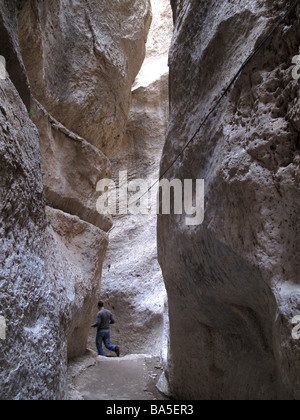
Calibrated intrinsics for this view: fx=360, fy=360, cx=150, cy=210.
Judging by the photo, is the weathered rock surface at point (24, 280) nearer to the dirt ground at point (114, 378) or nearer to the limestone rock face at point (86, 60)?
the dirt ground at point (114, 378)

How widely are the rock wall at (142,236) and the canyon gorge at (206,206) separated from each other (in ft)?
9.07

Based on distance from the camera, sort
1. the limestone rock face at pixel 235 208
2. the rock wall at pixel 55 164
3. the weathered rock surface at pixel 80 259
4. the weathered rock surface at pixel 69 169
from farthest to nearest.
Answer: the weathered rock surface at pixel 69 169 < the weathered rock surface at pixel 80 259 < the rock wall at pixel 55 164 < the limestone rock face at pixel 235 208

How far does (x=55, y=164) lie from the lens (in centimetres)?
606

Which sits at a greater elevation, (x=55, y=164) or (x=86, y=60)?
(x=86, y=60)

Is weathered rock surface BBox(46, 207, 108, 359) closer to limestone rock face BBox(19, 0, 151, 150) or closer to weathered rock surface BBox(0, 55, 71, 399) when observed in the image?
limestone rock face BBox(19, 0, 151, 150)

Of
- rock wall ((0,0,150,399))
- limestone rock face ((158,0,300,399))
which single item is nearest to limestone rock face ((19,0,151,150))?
rock wall ((0,0,150,399))

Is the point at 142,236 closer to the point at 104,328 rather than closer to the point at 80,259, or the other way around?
the point at 104,328

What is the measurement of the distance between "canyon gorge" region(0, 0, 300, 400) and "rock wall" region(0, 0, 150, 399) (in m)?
0.02

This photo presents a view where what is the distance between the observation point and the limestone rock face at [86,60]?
572 centimetres

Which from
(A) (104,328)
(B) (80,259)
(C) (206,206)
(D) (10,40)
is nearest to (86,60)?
(D) (10,40)

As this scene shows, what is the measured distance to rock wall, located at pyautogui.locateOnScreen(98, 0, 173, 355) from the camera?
9438mm

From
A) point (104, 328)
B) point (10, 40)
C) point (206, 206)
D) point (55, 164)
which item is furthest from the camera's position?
point (104, 328)

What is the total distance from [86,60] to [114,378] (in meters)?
5.57

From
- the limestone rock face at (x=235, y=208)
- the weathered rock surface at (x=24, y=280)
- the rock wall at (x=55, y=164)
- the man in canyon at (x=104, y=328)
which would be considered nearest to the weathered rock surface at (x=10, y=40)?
the rock wall at (x=55, y=164)
